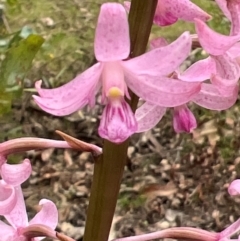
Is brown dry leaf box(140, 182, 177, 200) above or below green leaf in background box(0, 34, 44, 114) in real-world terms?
below

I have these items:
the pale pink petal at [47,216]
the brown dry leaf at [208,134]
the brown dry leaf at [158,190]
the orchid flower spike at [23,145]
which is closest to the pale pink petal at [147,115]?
the orchid flower spike at [23,145]

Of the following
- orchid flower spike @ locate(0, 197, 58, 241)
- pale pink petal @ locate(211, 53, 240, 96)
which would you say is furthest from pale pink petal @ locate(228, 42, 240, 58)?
orchid flower spike @ locate(0, 197, 58, 241)

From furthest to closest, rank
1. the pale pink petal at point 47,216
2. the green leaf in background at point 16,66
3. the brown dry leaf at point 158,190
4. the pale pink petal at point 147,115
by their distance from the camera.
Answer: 1. the brown dry leaf at point 158,190
2. the green leaf in background at point 16,66
3. the pale pink petal at point 47,216
4. the pale pink petal at point 147,115

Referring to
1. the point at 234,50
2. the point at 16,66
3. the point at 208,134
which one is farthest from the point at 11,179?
the point at 208,134

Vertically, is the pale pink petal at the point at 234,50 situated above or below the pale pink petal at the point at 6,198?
above

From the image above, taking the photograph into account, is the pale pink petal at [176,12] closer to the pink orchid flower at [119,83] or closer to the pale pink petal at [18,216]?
the pink orchid flower at [119,83]

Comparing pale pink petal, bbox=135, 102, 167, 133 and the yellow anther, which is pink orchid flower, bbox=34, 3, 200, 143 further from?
pale pink petal, bbox=135, 102, 167, 133

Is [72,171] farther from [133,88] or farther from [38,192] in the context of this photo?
[133,88]
